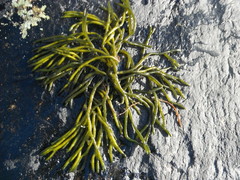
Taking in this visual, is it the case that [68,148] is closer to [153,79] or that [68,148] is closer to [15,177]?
[15,177]

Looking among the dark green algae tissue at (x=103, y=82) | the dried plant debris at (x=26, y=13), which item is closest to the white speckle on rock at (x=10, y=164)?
the dark green algae tissue at (x=103, y=82)

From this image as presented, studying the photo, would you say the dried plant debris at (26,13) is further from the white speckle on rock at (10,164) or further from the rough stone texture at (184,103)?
the white speckle on rock at (10,164)

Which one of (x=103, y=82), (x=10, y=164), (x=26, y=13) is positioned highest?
(x=26, y=13)

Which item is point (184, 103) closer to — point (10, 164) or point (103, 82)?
point (103, 82)

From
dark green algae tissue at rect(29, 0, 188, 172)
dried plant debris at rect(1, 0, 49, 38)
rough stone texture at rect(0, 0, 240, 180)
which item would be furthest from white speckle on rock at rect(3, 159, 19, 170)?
dried plant debris at rect(1, 0, 49, 38)

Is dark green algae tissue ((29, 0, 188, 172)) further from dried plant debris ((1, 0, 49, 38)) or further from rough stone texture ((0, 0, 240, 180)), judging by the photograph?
dried plant debris ((1, 0, 49, 38))

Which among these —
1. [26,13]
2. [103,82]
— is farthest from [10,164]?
[26,13]

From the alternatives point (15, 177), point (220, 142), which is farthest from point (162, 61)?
point (15, 177)
